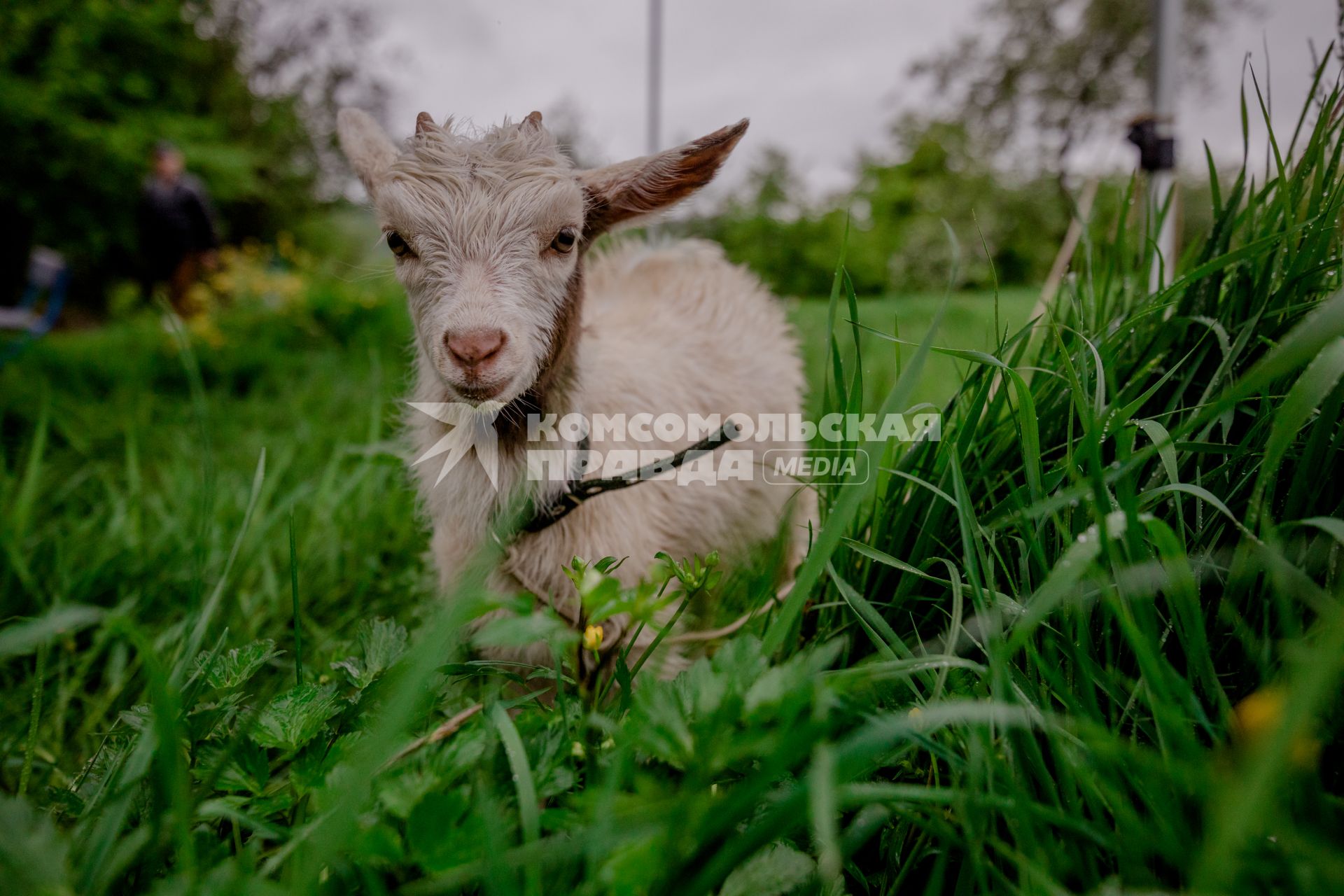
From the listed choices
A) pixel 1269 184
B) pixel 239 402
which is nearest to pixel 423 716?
pixel 1269 184

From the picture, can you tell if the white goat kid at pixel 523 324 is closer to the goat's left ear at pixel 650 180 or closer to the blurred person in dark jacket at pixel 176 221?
the goat's left ear at pixel 650 180

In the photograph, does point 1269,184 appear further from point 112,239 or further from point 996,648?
point 112,239

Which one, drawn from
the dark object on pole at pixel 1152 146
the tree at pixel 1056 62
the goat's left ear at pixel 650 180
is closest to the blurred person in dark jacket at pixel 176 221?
the goat's left ear at pixel 650 180

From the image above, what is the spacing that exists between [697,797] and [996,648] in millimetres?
406

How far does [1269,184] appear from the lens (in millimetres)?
1312

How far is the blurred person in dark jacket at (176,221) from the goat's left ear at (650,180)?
816cm

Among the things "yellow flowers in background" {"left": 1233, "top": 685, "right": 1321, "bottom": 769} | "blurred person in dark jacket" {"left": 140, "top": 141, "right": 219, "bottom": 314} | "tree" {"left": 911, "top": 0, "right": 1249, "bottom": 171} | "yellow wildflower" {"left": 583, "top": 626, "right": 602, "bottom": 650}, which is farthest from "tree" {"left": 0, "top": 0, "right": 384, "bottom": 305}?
"tree" {"left": 911, "top": 0, "right": 1249, "bottom": 171}

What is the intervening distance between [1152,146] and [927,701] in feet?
9.17

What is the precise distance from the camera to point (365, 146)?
6.13 feet

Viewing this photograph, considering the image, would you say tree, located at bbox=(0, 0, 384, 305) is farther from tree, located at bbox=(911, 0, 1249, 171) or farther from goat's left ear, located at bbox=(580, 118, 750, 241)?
tree, located at bbox=(911, 0, 1249, 171)

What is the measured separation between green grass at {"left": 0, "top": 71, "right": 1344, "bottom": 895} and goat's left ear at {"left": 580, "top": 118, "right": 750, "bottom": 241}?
634 mm

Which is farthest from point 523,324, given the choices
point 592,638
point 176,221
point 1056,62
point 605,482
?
point 1056,62

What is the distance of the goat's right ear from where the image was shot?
181 centimetres

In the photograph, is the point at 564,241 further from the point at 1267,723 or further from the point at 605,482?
the point at 1267,723
